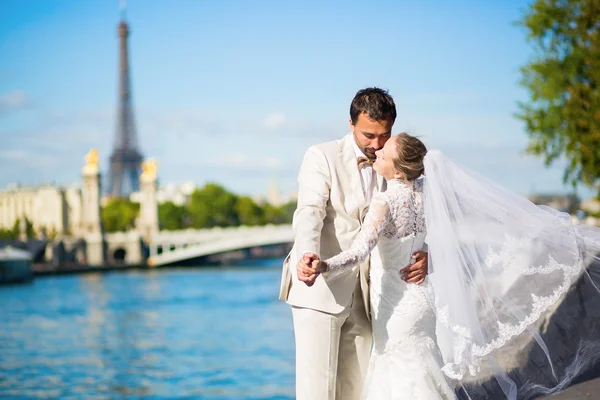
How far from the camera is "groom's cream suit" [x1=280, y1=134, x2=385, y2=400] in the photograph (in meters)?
2.40

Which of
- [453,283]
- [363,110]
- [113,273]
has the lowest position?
[113,273]

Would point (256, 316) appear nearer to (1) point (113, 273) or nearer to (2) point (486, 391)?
(2) point (486, 391)

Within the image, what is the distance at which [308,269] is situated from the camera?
7.16ft

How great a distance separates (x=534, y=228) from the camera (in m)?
2.71

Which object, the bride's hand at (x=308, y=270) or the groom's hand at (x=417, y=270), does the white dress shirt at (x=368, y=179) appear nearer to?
the groom's hand at (x=417, y=270)

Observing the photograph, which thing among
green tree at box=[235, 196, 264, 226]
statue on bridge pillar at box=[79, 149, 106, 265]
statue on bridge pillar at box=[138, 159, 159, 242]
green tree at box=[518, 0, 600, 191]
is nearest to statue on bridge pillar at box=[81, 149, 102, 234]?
statue on bridge pillar at box=[79, 149, 106, 265]

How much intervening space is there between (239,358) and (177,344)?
2.37 meters

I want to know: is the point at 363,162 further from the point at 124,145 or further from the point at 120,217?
the point at 124,145

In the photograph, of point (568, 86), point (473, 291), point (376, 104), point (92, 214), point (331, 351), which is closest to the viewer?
point (376, 104)

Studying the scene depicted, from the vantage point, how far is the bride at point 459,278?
2.35 m

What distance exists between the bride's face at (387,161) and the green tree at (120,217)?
5112cm

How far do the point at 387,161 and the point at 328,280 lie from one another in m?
0.34

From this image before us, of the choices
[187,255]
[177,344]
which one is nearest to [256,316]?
[177,344]

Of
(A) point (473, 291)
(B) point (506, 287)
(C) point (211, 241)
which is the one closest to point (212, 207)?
(C) point (211, 241)
